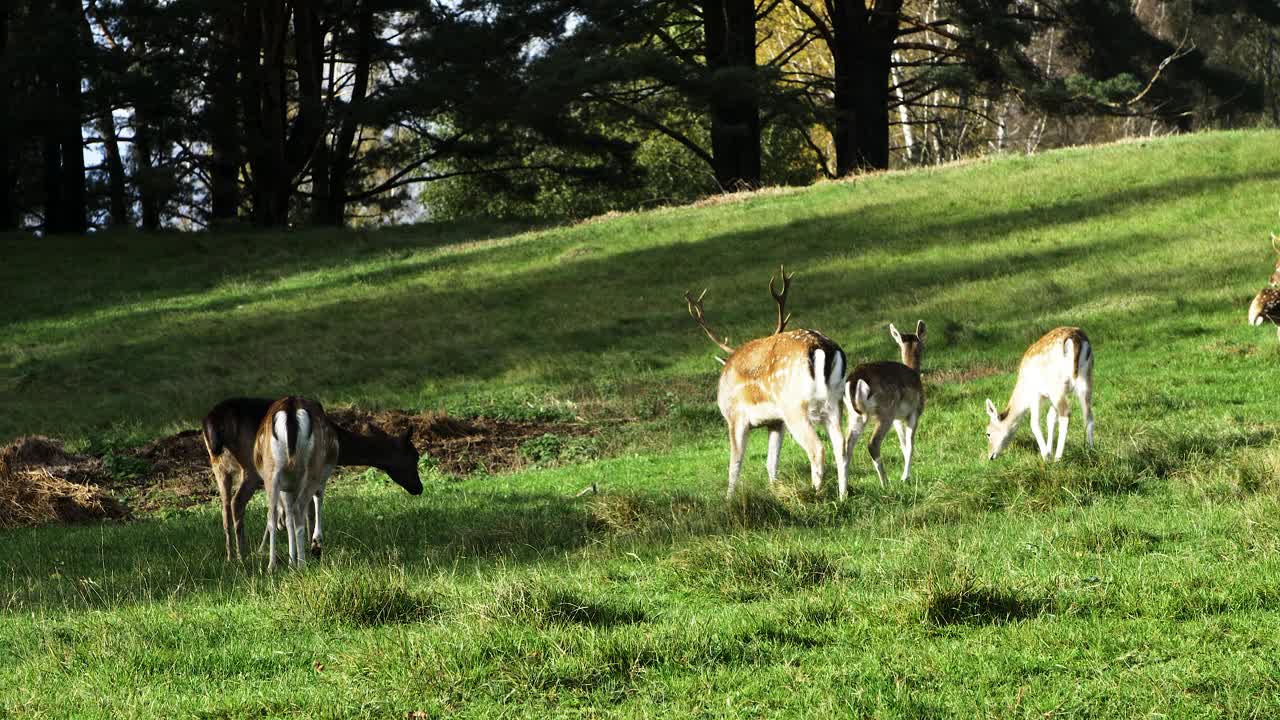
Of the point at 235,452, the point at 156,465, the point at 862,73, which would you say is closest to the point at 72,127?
the point at 862,73

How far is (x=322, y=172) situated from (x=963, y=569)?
37.7m

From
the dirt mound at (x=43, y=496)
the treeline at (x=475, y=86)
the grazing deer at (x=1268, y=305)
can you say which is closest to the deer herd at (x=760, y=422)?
the dirt mound at (x=43, y=496)

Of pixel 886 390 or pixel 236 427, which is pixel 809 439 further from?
pixel 236 427

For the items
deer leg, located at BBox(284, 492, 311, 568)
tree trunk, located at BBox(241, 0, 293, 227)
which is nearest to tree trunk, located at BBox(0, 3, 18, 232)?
tree trunk, located at BBox(241, 0, 293, 227)

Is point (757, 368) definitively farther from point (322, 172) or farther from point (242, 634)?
point (322, 172)

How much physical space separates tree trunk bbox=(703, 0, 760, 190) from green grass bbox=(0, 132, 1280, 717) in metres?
7.21

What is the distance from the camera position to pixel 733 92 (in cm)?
3481

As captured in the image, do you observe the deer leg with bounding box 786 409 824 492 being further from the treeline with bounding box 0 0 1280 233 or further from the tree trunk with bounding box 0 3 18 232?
the tree trunk with bounding box 0 3 18 232

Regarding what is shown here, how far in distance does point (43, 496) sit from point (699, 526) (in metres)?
7.15

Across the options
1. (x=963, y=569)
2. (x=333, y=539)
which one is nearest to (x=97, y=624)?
(x=333, y=539)

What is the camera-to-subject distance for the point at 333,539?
37.4 feet

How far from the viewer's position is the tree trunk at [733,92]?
34750 millimetres

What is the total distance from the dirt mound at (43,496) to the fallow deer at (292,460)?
4.16 metres

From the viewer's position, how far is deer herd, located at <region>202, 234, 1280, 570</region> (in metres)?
10.3
